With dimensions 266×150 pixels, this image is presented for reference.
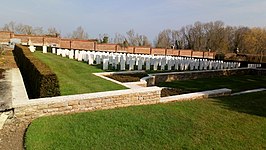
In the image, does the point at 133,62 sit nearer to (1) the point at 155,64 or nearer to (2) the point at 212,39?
(1) the point at 155,64

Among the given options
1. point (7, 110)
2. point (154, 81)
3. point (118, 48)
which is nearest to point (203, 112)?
point (7, 110)

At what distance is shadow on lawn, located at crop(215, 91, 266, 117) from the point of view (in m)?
6.64

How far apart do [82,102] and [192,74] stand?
9.75m

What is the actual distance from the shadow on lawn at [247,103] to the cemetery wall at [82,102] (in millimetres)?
2199

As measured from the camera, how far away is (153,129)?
4.78 m

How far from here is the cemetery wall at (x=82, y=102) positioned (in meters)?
5.07

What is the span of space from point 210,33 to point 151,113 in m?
60.2

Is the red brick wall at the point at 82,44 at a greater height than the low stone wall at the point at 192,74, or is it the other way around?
the red brick wall at the point at 82,44

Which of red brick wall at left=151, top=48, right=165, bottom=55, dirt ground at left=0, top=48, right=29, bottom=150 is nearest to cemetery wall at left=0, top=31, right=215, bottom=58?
red brick wall at left=151, top=48, right=165, bottom=55

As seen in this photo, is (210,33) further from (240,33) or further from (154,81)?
(154,81)

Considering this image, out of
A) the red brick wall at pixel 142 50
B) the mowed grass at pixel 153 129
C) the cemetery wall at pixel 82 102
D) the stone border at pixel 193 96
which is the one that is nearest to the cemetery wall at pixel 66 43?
the red brick wall at pixel 142 50

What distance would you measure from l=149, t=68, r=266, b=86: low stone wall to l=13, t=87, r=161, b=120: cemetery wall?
14.7 feet

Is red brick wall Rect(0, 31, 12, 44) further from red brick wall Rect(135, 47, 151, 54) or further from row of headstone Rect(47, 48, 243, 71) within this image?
red brick wall Rect(135, 47, 151, 54)

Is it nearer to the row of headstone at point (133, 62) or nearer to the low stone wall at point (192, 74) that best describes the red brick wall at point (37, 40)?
the row of headstone at point (133, 62)
